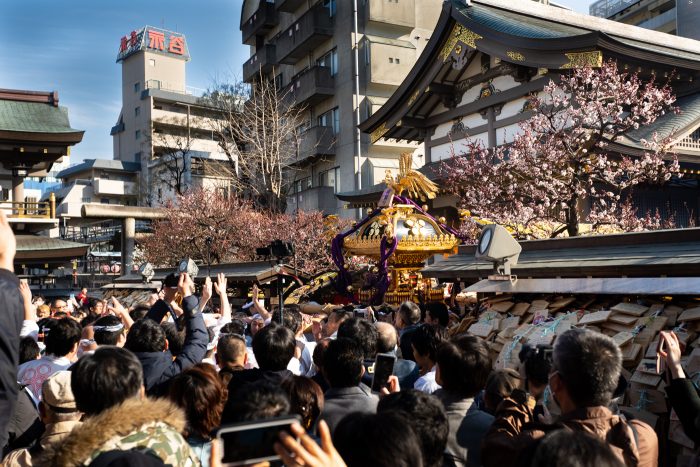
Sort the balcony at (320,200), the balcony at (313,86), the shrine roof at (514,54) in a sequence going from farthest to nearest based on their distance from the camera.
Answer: the balcony at (313,86)
the balcony at (320,200)
the shrine roof at (514,54)

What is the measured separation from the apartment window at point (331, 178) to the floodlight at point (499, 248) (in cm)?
2285

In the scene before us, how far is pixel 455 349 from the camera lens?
11.3 ft

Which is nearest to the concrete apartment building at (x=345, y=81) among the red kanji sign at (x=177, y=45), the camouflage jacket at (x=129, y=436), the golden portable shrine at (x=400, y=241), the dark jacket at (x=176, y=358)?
the golden portable shrine at (x=400, y=241)

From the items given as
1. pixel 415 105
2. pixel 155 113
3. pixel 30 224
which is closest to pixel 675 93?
pixel 415 105

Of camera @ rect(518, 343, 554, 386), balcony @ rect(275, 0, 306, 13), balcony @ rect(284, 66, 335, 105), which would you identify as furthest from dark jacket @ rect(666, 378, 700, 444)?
balcony @ rect(275, 0, 306, 13)

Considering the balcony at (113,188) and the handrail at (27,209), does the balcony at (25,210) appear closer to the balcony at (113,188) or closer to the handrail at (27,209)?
the handrail at (27,209)

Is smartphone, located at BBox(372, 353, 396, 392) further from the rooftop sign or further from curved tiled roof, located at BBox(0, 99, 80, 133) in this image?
the rooftop sign

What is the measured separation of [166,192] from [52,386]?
44.9 meters

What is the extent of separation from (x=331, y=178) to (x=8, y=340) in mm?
28550

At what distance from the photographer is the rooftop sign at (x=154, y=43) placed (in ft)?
186

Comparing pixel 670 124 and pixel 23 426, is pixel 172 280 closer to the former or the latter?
pixel 23 426

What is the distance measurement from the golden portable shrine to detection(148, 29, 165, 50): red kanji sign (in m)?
51.4

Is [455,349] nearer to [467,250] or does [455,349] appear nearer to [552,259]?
[552,259]

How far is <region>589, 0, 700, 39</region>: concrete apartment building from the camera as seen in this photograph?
92.0 feet
